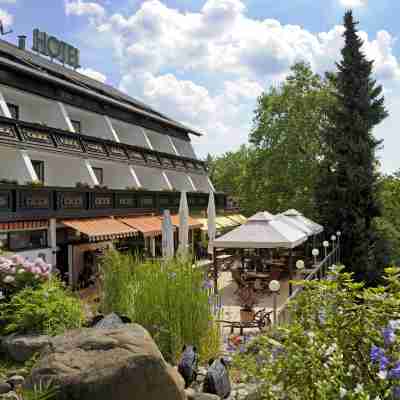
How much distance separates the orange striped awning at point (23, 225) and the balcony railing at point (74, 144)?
311 cm

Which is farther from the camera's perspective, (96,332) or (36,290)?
(36,290)

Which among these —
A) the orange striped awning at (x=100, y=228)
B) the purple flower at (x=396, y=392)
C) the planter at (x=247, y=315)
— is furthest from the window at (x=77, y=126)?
the purple flower at (x=396, y=392)

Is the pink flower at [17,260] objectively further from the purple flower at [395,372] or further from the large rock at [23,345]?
the purple flower at [395,372]

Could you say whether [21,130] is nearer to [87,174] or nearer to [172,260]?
[87,174]

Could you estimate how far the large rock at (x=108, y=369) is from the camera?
4.66 metres

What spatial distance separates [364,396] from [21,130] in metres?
16.2

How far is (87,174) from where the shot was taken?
66.2 feet

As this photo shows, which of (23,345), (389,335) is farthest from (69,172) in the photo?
(389,335)

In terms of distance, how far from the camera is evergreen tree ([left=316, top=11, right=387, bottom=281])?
26484 mm

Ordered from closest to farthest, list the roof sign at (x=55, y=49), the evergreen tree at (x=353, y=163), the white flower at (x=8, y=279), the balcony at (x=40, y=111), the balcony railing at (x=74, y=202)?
the white flower at (x=8, y=279) → the balcony railing at (x=74, y=202) → the balcony at (x=40, y=111) → the evergreen tree at (x=353, y=163) → the roof sign at (x=55, y=49)

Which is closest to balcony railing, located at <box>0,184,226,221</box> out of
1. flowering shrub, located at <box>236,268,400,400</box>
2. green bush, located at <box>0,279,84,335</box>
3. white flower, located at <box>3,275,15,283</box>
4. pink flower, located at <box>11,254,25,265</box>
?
pink flower, located at <box>11,254,25,265</box>

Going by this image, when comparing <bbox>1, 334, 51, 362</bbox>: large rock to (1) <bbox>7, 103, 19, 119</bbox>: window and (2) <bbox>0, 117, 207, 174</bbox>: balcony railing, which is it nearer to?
(2) <bbox>0, 117, 207, 174</bbox>: balcony railing

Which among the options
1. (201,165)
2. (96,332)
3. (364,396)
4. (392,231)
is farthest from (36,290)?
(201,165)

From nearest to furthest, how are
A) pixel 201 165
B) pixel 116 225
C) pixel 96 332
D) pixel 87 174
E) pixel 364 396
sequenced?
pixel 364 396 < pixel 96 332 < pixel 116 225 < pixel 87 174 < pixel 201 165
